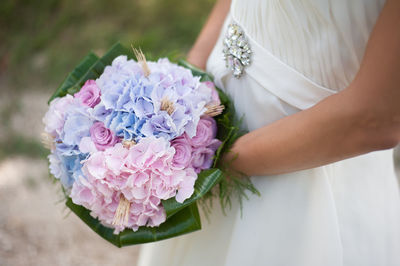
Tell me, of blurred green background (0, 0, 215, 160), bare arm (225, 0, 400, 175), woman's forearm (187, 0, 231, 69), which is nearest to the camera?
bare arm (225, 0, 400, 175)

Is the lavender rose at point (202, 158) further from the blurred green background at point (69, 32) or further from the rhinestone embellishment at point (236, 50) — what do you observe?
the blurred green background at point (69, 32)

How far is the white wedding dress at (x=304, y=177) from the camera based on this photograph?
3.67 ft

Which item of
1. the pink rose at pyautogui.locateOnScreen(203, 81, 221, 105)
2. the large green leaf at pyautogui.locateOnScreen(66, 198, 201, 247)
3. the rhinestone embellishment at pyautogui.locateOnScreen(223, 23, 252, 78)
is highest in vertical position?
the rhinestone embellishment at pyautogui.locateOnScreen(223, 23, 252, 78)

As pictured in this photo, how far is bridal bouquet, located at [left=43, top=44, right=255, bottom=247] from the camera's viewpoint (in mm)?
1098

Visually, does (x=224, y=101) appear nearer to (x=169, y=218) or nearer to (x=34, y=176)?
(x=169, y=218)

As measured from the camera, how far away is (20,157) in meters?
3.50

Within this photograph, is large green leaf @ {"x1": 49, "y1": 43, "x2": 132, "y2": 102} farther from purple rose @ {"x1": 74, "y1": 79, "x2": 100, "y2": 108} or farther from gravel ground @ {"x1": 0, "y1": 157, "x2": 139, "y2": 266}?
gravel ground @ {"x1": 0, "y1": 157, "x2": 139, "y2": 266}

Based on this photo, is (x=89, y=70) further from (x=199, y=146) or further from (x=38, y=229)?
(x=38, y=229)

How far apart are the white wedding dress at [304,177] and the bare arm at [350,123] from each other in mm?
124

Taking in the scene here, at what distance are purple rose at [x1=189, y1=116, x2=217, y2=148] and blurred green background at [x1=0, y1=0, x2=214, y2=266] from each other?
1.64 m

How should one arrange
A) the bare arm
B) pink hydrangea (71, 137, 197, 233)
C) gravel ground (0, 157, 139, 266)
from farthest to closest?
1. gravel ground (0, 157, 139, 266)
2. pink hydrangea (71, 137, 197, 233)
3. the bare arm

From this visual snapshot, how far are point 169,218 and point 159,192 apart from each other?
0.43 ft

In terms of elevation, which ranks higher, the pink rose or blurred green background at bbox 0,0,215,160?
blurred green background at bbox 0,0,215,160

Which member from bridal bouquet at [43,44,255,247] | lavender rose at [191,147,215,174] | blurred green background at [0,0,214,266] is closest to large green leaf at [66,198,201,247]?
bridal bouquet at [43,44,255,247]
